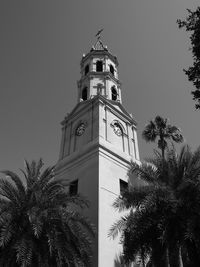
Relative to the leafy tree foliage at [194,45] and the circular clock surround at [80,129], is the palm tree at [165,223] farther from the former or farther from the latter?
the circular clock surround at [80,129]

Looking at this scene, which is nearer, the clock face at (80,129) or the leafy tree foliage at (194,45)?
the leafy tree foliage at (194,45)

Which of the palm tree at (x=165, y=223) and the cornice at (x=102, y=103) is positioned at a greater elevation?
the cornice at (x=102, y=103)

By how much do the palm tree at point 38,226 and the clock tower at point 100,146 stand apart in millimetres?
2990

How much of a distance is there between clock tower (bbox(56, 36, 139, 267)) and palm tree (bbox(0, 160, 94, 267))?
9.81 ft

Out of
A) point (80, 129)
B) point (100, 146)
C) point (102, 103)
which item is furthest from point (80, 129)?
point (100, 146)

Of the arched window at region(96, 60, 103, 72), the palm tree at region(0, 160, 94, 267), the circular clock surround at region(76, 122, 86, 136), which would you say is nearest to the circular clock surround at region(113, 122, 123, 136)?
the circular clock surround at region(76, 122, 86, 136)

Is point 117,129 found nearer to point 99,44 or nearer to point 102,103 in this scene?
point 102,103

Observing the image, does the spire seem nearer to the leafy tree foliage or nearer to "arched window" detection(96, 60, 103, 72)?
"arched window" detection(96, 60, 103, 72)

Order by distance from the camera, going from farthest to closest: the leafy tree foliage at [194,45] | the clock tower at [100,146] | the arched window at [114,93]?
the arched window at [114,93] → the clock tower at [100,146] → the leafy tree foliage at [194,45]

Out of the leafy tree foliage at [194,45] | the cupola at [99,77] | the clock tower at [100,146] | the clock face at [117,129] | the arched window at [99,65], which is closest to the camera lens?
the leafy tree foliage at [194,45]

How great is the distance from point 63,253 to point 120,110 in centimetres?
1765

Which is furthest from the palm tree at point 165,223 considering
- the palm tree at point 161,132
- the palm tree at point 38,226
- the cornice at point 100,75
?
the cornice at point 100,75

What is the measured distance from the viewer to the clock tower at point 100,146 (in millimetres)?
17453

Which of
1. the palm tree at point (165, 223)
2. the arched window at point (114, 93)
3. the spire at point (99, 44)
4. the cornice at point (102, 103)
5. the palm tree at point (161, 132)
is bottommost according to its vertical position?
the palm tree at point (165, 223)
